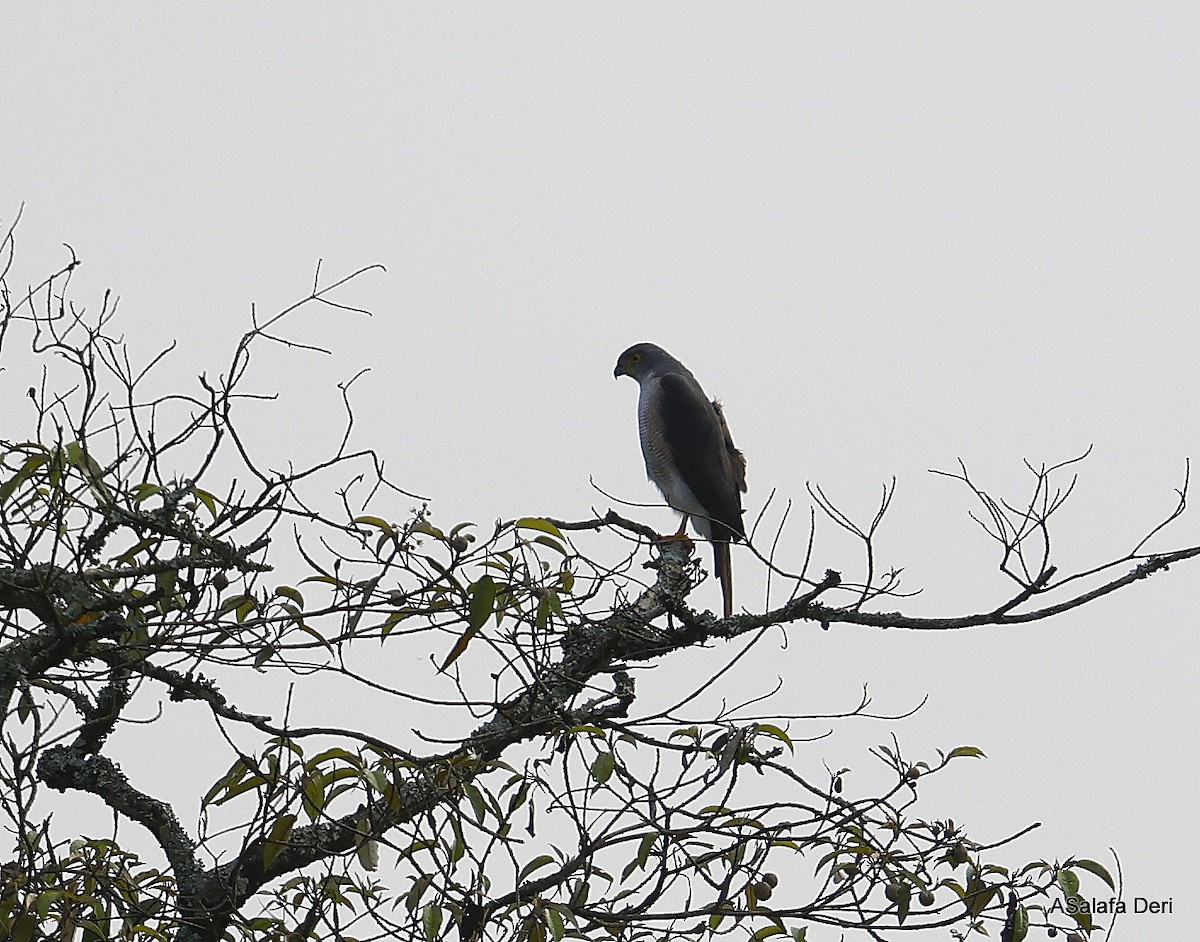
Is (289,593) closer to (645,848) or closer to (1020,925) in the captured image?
(645,848)

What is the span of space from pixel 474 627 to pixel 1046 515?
3.92 ft

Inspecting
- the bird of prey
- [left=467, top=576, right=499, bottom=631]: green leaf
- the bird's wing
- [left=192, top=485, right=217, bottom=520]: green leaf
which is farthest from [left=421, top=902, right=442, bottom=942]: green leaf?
the bird's wing

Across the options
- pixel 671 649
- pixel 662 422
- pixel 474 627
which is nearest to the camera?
pixel 474 627

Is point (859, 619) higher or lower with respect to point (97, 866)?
higher

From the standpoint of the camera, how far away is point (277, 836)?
2238 mm

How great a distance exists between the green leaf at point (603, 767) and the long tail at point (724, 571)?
3601mm

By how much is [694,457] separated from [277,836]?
430 cm

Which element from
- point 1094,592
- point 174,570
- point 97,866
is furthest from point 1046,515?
point 97,866

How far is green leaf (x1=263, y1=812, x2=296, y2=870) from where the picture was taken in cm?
223

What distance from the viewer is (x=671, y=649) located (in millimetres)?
3193

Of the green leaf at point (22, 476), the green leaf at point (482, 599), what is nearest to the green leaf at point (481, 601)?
the green leaf at point (482, 599)

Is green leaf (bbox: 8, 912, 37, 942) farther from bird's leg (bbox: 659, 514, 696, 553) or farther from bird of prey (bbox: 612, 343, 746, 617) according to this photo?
bird of prey (bbox: 612, 343, 746, 617)

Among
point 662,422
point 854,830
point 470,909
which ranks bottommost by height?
point 470,909

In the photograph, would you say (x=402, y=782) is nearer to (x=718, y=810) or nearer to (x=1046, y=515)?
(x=718, y=810)
